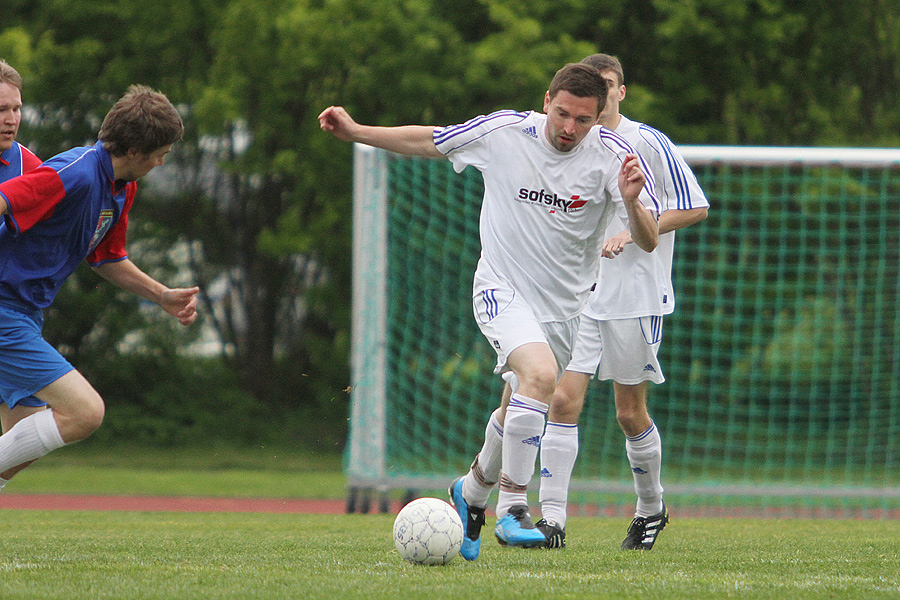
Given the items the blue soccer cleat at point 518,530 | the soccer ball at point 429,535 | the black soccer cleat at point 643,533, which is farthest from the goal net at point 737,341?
the soccer ball at point 429,535

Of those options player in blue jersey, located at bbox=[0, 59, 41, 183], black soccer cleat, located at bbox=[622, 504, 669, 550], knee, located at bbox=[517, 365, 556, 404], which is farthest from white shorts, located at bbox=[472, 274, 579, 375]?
player in blue jersey, located at bbox=[0, 59, 41, 183]

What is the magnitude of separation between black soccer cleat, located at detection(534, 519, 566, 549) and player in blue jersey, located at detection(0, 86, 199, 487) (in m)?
2.09

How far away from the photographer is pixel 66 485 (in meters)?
11.4

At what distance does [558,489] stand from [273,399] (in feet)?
38.9

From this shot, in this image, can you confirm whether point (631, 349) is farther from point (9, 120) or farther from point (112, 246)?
point (9, 120)

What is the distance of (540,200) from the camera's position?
4.74 metres

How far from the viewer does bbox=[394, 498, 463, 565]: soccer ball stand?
411 centimetres

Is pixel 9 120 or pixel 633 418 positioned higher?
pixel 9 120

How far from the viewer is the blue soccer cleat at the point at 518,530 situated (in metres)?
4.48

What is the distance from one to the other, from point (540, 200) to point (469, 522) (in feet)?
4.76

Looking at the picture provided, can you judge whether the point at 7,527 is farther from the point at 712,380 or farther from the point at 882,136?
the point at 882,136

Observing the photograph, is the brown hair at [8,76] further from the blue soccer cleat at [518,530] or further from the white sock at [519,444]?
the blue soccer cleat at [518,530]

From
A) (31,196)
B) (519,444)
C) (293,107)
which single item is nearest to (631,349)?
(519,444)

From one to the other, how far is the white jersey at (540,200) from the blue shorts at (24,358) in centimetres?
189
